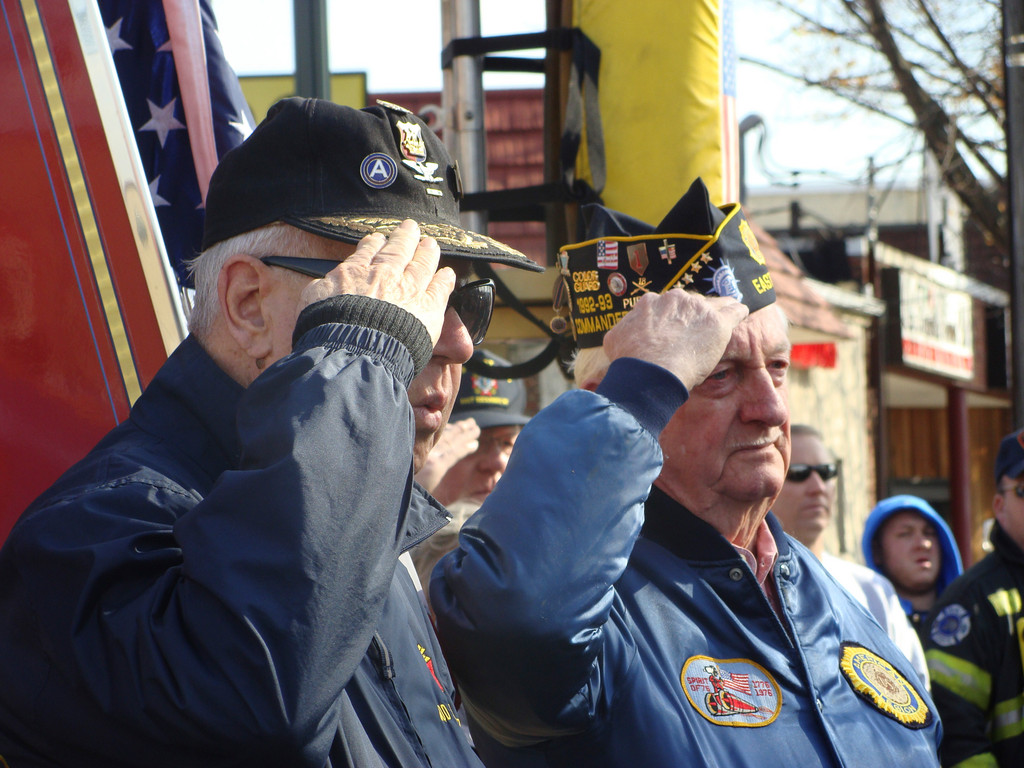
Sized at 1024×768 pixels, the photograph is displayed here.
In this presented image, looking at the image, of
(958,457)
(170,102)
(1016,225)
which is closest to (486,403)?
(170,102)

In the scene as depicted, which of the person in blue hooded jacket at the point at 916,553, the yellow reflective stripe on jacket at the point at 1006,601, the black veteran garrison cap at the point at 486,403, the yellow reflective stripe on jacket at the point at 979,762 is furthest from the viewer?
the person in blue hooded jacket at the point at 916,553

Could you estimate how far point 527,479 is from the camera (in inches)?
69.3

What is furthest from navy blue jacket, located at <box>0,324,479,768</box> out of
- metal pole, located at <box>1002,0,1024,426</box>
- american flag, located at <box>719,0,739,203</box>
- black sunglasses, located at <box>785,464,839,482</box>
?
metal pole, located at <box>1002,0,1024,426</box>

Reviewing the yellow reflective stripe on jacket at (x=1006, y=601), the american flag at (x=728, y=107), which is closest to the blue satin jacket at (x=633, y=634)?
Result: the american flag at (x=728, y=107)

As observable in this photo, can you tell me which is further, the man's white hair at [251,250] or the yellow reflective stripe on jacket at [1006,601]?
the yellow reflective stripe on jacket at [1006,601]

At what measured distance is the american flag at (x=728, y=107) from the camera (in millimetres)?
3541

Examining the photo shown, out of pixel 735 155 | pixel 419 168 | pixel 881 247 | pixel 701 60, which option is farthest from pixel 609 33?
pixel 881 247

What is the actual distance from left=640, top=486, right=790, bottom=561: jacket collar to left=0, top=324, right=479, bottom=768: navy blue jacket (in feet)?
2.90

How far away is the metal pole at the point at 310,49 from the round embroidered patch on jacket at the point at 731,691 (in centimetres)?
227

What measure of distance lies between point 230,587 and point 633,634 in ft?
3.06

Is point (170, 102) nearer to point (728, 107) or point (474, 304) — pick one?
point (474, 304)

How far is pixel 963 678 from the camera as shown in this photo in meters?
3.83

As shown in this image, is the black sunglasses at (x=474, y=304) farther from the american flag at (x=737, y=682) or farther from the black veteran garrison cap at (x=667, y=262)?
the american flag at (x=737, y=682)

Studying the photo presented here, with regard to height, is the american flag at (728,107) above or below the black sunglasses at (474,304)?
above
